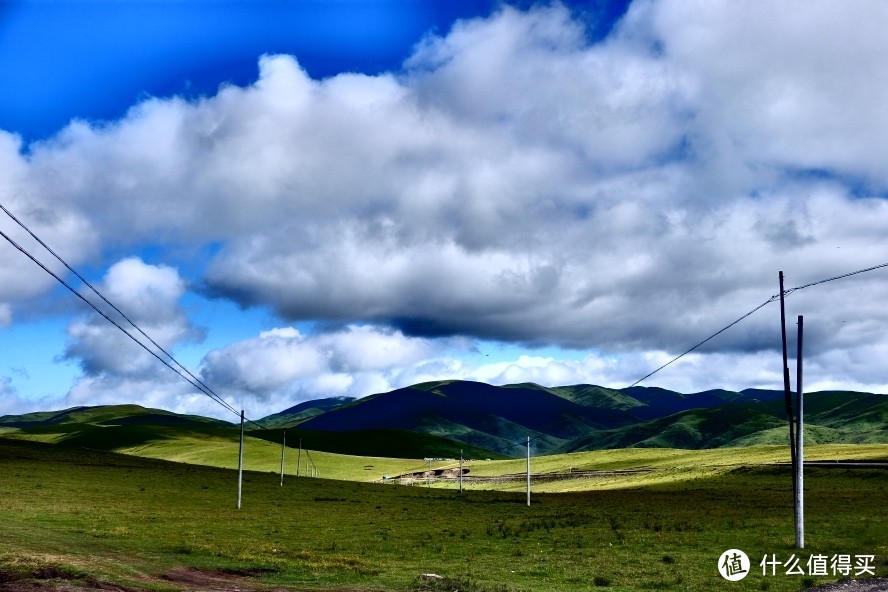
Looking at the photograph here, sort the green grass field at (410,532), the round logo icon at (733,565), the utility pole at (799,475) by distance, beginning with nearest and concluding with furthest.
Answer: the green grass field at (410,532)
the round logo icon at (733,565)
the utility pole at (799,475)

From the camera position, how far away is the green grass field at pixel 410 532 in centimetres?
3700

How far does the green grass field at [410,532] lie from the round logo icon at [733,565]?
0.60m

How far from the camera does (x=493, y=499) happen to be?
380ft

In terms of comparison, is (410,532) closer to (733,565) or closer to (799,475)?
(733,565)

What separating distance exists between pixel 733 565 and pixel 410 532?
91.7 feet

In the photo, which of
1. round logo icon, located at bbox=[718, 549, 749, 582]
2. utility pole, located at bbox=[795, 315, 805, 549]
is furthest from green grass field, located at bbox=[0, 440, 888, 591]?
utility pole, located at bbox=[795, 315, 805, 549]

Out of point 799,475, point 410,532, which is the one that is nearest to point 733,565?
point 799,475

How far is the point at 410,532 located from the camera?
62.3 m

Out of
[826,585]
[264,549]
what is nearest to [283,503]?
[264,549]

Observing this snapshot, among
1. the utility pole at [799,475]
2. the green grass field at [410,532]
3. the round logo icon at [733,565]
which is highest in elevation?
the utility pole at [799,475]

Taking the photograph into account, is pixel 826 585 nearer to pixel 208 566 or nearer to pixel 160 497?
pixel 208 566

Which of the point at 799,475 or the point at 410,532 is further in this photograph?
the point at 410,532

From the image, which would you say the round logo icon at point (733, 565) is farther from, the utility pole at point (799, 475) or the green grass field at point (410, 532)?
the utility pole at point (799, 475)

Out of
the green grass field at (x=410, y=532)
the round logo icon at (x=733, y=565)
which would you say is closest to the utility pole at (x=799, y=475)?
the green grass field at (x=410, y=532)
